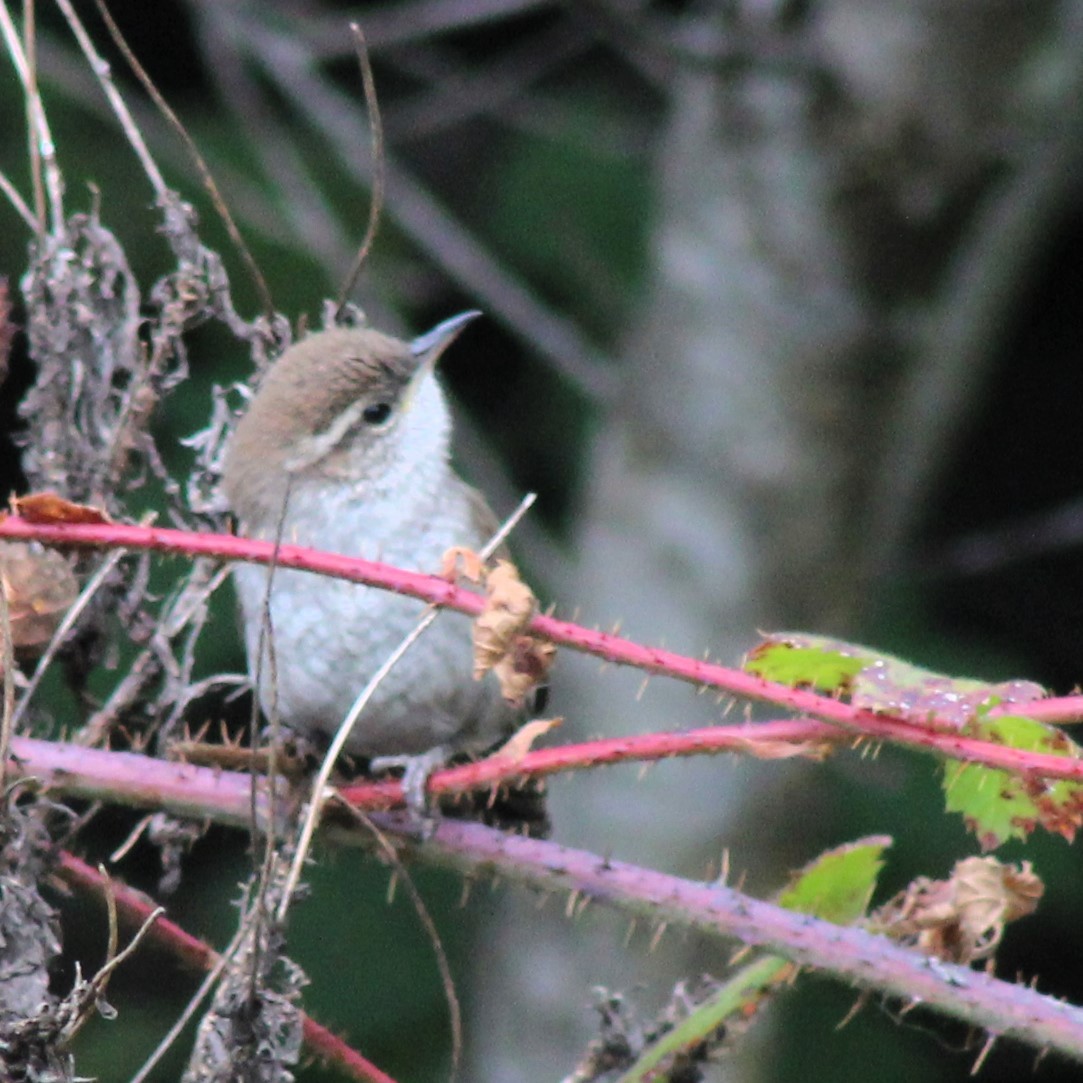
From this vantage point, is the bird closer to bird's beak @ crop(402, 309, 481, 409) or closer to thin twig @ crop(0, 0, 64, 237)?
bird's beak @ crop(402, 309, 481, 409)

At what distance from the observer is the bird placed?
2.98m

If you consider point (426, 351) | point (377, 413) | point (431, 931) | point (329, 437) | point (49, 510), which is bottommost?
point (431, 931)

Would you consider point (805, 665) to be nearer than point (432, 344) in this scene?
Yes

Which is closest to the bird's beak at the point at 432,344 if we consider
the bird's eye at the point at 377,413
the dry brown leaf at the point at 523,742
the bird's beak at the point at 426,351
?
the bird's beak at the point at 426,351

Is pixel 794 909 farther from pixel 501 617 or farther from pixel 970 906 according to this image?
pixel 501 617

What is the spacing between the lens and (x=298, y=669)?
3.01 meters

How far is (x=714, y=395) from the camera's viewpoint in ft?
18.1

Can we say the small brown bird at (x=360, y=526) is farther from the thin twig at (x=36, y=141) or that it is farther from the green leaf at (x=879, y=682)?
the green leaf at (x=879, y=682)

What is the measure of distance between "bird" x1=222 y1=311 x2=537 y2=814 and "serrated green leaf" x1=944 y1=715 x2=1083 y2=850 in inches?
47.1

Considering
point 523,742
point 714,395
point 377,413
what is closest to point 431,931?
point 523,742

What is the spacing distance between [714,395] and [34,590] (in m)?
3.67

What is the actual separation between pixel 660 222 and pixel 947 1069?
109 inches

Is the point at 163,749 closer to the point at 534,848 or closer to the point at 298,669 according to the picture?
the point at 534,848

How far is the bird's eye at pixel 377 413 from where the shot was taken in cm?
328
